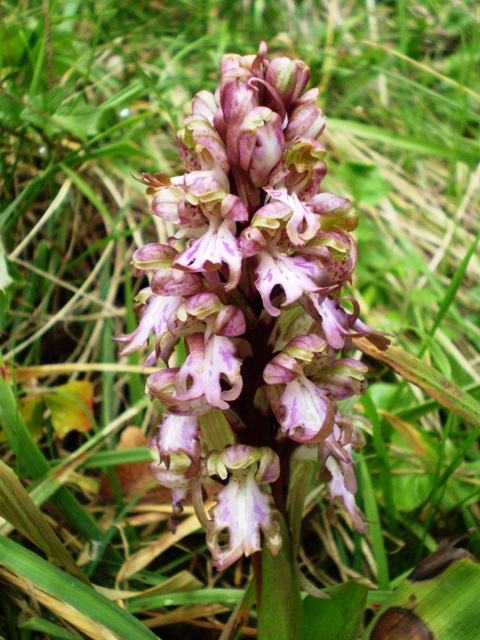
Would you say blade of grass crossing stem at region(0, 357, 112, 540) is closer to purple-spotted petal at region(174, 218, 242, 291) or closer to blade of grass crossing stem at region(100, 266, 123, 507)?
blade of grass crossing stem at region(100, 266, 123, 507)

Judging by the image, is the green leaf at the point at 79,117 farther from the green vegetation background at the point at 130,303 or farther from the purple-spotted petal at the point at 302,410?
the purple-spotted petal at the point at 302,410

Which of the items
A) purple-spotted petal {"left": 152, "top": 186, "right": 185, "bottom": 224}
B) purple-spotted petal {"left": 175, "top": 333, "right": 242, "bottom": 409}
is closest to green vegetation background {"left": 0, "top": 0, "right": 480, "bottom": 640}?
purple-spotted petal {"left": 175, "top": 333, "right": 242, "bottom": 409}

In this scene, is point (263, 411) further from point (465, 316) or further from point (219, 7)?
point (219, 7)

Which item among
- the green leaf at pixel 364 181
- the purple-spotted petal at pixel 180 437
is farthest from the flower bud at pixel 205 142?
the green leaf at pixel 364 181

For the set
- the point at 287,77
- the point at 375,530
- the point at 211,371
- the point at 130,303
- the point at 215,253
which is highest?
the point at 287,77

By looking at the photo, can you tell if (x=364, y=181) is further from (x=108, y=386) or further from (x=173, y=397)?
(x=173, y=397)

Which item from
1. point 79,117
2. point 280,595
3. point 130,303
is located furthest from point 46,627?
A: point 79,117
